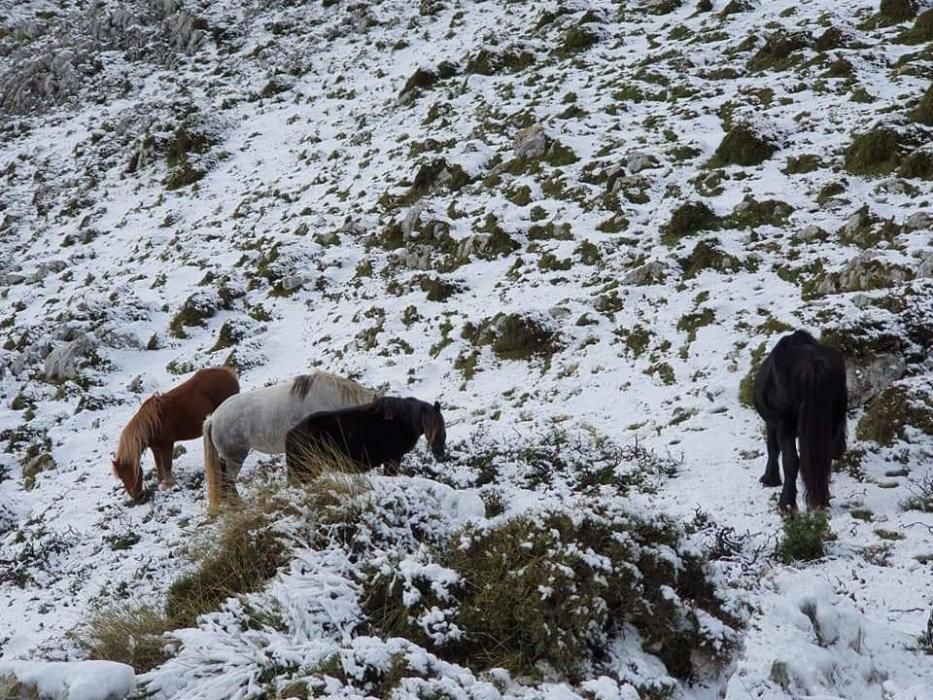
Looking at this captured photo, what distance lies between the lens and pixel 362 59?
25781 mm

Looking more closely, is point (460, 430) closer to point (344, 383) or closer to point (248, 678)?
point (344, 383)

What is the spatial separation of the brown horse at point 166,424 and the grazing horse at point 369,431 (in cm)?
294

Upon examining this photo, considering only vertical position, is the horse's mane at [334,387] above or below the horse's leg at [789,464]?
above

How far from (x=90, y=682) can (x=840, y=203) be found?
11034 mm

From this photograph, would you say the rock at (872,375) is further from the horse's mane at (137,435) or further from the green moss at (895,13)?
the green moss at (895,13)

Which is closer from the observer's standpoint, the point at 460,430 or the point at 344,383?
the point at 344,383

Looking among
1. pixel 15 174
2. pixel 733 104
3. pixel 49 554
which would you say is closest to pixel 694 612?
pixel 49 554

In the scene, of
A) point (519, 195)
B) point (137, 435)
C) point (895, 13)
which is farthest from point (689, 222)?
point (895, 13)

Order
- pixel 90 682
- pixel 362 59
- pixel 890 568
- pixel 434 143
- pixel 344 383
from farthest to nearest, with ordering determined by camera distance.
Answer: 1. pixel 362 59
2. pixel 434 143
3. pixel 344 383
4. pixel 890 568
5. pixel 90 682

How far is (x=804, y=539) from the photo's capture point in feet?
15.8

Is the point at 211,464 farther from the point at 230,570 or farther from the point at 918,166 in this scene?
the point at 918,166

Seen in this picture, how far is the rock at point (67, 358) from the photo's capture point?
521 inches

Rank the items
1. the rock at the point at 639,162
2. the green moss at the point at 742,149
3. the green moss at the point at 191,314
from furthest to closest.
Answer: the green moss at the point at 191,314 < the rock at the point at 639,162 < the green moss at the point at 742,149

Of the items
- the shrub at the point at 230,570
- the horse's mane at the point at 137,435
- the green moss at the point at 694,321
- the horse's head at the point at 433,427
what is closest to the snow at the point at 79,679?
the shrub at the point at 230,570
